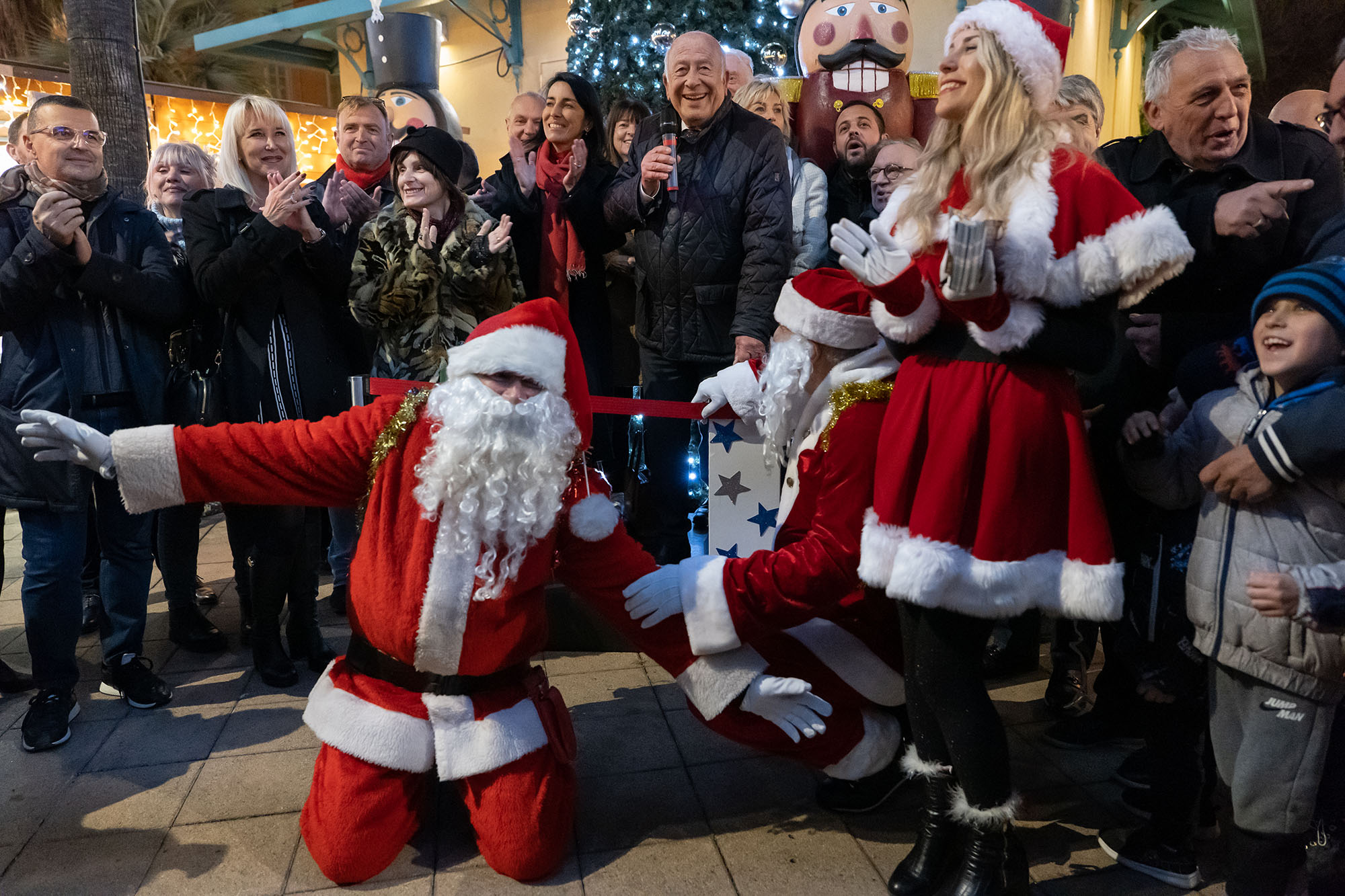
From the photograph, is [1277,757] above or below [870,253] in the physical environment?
below

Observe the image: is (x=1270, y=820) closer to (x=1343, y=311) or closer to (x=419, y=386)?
(x=1343, y=311)

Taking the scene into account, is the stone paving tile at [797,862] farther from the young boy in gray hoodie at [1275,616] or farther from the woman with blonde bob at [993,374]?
the young boy in gray hoodie at [1275,616]

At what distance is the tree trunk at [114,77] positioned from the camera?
16.9 ft

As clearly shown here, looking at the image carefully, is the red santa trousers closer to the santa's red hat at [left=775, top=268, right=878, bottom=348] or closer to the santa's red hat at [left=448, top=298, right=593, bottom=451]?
the santa's red hat at [left=448, top=298, right=593, bottom=451]

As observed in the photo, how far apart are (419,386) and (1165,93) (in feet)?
7.50

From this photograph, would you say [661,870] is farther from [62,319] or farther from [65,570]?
[62,319]

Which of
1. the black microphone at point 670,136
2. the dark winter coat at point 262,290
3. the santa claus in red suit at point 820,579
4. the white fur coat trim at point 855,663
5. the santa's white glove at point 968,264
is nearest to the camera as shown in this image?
the santa's white glove at point 968,264

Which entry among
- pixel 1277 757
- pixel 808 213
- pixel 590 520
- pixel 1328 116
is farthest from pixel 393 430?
pixel 1328 116

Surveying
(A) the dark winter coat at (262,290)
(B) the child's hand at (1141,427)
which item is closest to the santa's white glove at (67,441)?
(A) the dark winter coat at (262,290)

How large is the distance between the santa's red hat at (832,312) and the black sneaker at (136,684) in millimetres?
2529

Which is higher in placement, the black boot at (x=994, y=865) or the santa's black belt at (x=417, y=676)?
the santa's black belt at (x=417, y=676)

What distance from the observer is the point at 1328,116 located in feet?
10.9

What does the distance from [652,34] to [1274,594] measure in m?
4.99

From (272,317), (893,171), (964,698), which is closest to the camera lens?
(964,698)
